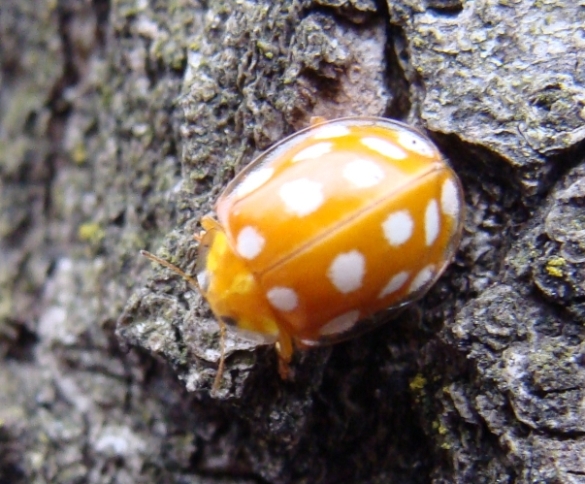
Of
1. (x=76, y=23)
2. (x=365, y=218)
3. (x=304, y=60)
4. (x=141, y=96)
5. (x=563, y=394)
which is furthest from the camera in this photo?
(x=76, y=23)

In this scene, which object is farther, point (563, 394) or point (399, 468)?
point (399, 468)

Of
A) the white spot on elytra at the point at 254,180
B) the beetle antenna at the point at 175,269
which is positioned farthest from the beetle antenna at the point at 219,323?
the white spot on elytra at the point at 254,180

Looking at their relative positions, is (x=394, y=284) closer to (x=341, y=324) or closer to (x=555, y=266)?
(x=341, y=324)

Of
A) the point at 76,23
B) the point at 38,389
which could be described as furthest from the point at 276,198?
the point at 76,23

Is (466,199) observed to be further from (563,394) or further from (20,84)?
(20,84)

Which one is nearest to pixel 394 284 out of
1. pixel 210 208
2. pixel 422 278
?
pixel 422 278
